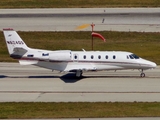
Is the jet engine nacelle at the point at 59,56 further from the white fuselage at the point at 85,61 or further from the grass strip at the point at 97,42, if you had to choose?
the grass strip at the point at 97,42

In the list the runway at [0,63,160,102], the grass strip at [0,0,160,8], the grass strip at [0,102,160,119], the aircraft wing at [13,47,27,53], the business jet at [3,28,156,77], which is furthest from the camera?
the grass strip at [0,0,160,8]

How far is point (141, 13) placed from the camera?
241 ft

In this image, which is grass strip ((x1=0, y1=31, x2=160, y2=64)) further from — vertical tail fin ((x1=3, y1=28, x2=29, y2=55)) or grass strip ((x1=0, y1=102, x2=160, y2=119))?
grass strip ((x1=0, y1=102, x2=160, y2=119))

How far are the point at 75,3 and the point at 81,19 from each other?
1314 cm

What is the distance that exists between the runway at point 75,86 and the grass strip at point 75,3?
112ft

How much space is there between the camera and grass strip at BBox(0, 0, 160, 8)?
266ft

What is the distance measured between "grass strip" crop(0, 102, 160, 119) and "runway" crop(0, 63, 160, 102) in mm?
1589

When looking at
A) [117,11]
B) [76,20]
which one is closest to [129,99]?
[76,20]

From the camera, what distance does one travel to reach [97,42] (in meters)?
59.8

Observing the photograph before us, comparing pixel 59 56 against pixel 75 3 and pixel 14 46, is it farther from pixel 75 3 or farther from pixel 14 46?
pixel 75 3

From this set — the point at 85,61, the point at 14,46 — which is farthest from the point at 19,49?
the point at 85,61

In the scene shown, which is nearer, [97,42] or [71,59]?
[71,59]

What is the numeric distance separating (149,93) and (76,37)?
83.7 feet

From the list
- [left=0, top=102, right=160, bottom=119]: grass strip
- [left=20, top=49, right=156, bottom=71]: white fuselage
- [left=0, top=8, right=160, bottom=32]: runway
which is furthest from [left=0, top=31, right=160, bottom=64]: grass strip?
[left=0, top=102, right=160, bottom=119]: grass strip
